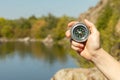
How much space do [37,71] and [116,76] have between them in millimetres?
Answer: 16917

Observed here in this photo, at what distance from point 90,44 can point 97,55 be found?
66 millimetres

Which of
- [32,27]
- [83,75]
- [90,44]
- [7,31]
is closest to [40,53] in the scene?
[83,75]

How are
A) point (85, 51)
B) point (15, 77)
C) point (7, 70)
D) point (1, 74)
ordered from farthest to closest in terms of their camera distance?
point (7, 70) → point (1, 74) → point (15, 77) → point (85, 51)

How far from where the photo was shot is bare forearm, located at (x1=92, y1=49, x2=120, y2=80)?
1.76 metres

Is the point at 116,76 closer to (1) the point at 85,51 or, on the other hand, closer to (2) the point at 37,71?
(1) the point at 85,51

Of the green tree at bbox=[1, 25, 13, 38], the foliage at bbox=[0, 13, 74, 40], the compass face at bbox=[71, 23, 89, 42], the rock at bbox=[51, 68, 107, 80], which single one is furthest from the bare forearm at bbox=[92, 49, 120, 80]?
the green tree at bbox=[1, 25, 13, 38]

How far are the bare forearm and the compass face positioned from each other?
0.11 meters

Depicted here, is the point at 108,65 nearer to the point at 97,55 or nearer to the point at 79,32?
the point at 97,55

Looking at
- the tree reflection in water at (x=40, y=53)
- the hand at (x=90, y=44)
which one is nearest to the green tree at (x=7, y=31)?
the tree reflection in water at (x=40, y=53)

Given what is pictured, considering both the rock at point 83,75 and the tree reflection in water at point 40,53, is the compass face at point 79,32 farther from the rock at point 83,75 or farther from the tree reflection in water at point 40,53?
the tree reflection in water at point 40,53

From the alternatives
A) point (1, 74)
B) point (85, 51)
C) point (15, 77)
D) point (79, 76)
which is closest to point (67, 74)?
point (79, 76)

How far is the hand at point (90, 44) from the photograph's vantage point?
182 centimetres

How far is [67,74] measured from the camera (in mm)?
5484

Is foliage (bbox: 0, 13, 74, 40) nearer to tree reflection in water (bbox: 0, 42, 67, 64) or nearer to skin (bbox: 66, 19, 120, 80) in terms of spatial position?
tree reflection in water (bbox: 0, 42, 67, 64)
